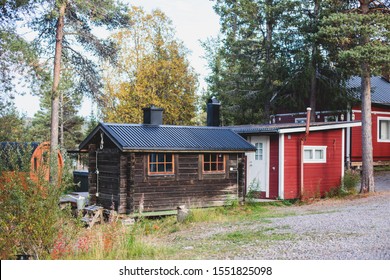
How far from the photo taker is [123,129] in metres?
16.7

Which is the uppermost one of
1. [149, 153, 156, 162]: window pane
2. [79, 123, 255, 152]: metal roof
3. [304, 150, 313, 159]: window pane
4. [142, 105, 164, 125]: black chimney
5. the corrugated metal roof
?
the corrugated metal roof

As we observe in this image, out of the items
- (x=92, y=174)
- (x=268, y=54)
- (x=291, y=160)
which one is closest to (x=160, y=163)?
(x=92, y=174)

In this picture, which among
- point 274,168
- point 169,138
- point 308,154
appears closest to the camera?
point 169,138

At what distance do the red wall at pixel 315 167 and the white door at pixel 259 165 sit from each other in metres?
0.76

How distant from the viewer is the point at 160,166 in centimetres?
1655

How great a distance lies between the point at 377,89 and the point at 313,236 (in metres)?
21.9

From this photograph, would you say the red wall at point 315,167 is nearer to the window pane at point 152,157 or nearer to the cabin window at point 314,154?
the cabin window at point 314,154

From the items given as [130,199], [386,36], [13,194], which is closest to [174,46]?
[386,36]

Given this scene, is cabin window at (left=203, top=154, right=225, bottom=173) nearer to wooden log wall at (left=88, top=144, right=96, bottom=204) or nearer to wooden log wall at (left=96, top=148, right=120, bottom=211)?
wooden log wall at (left=96, top=148, right=120, bottom=211)

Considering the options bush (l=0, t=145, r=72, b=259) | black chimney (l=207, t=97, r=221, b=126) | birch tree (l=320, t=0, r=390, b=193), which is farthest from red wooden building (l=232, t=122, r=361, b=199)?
bush (l=0, t=145, r=72, b=259)

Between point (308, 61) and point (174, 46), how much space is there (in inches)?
440

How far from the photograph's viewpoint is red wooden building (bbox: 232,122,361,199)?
761 inches

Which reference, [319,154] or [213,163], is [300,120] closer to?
[319,154]

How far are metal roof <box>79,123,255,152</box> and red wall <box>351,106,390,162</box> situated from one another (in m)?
11.3
